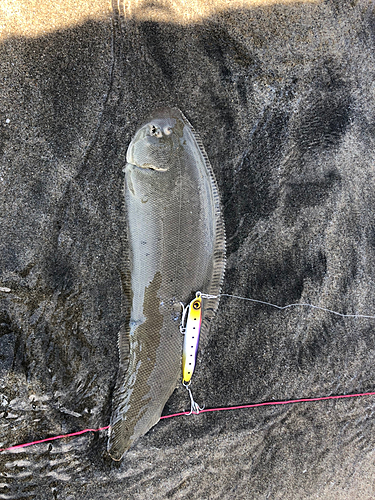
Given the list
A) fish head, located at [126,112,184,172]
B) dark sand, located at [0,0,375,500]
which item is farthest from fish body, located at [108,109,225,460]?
dark sand, located at [0,0,375,500]

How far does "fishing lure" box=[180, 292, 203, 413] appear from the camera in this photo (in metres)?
2.91

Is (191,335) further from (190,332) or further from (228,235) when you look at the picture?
(228,235)

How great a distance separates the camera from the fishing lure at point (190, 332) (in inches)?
115

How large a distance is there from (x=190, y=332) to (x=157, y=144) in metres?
1.75

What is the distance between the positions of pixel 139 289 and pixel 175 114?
1.73 meters

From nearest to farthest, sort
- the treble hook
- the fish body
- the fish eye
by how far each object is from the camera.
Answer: the fish body < the fish eye < the treble hook

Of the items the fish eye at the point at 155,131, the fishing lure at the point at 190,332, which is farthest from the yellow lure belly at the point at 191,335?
the fish eye at the point at 155,131

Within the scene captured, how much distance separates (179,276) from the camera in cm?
291

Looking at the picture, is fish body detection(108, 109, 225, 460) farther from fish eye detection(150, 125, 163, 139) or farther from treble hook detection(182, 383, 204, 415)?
treble hook detection(182, 383, 204, 415)

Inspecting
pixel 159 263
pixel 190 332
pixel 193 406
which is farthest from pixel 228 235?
pixel 193 406

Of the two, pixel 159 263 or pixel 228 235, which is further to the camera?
pixel 228 235

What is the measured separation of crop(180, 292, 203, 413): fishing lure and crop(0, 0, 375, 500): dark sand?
0.23m

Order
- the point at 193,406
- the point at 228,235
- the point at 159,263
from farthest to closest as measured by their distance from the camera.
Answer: the point at 228,235 → the point at 193,406 → the point at 159,263

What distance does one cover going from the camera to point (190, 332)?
9.70 ft
